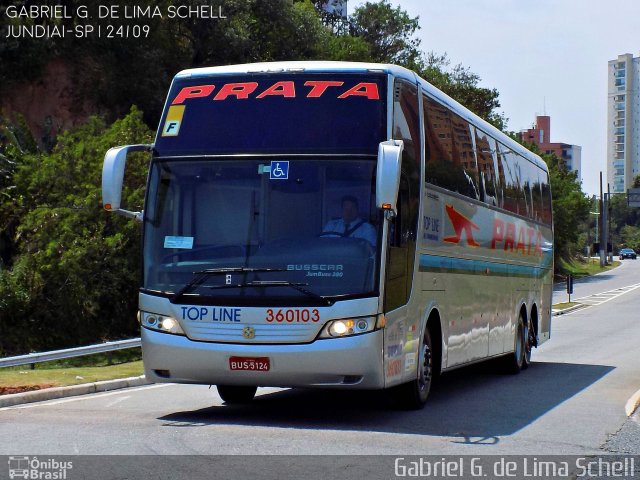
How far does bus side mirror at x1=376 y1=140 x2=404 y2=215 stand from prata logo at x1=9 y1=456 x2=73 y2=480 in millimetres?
3809

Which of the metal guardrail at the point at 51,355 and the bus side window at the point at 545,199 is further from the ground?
the bus side window at the point at 545,199

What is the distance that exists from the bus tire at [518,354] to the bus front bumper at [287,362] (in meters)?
8.25

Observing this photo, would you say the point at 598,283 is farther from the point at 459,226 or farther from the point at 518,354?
the point at 459,226

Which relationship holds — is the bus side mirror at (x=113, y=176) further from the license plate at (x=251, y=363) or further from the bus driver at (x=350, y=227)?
the bus driver at (x=350, y=227)

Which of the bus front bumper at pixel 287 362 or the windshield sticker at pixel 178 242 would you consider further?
the windshield sticker at pixel 178 242

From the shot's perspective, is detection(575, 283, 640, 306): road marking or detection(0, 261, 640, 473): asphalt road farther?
detection(575, 283, 640, 306): road marking

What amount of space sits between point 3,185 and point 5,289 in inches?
166

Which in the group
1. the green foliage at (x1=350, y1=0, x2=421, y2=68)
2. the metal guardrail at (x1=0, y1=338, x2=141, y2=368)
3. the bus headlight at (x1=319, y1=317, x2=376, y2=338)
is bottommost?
the metal guardrail at (x1=0, y1=338, x2=141, y2=368)

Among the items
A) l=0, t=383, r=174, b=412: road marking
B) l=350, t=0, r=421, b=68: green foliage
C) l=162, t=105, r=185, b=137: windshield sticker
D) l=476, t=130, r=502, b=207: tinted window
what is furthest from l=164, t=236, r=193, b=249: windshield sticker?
l=350, t=0, r=421, b=68: green foliage

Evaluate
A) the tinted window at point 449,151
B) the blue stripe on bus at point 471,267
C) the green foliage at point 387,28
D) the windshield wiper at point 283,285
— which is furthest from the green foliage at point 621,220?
the windshield wiper at point 283,285

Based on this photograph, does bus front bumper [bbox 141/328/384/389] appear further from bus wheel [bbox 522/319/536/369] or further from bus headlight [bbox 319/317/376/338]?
bus wheel [bbox 522/319/536/369]

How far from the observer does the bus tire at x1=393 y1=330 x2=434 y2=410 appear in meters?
12.5

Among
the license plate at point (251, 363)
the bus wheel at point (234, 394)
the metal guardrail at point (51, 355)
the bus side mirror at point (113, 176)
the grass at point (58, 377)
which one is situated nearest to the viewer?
the license plate at point (251, 363)

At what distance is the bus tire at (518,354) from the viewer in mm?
18828
